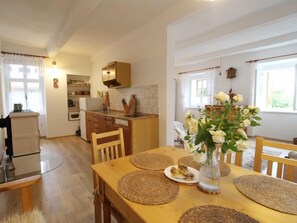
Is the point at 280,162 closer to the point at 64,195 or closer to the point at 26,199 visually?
the point at 26,199

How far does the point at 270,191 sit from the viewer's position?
2.85 ft

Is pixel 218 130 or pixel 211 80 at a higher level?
pixel 211 80

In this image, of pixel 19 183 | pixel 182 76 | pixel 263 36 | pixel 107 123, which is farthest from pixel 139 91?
pixel 182 76

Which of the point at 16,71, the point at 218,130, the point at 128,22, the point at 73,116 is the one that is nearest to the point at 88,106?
the point at 73,116

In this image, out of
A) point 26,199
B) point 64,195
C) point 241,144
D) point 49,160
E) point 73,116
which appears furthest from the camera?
point 73,116

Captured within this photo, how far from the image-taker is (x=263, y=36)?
3629 millimetres

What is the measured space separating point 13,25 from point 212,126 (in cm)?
413

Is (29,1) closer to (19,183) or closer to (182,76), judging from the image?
(19,183)

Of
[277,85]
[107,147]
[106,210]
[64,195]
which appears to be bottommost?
[64,195]

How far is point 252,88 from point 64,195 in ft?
16.8

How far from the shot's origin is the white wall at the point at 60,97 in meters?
4.65

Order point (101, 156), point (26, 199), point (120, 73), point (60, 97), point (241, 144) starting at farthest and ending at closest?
point (60, 97)
point (120, 73)
point (101, 156)
point (26, 199)
point (241, 144)

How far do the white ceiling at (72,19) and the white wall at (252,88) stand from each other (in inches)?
135

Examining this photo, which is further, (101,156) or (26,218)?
(101,156)
